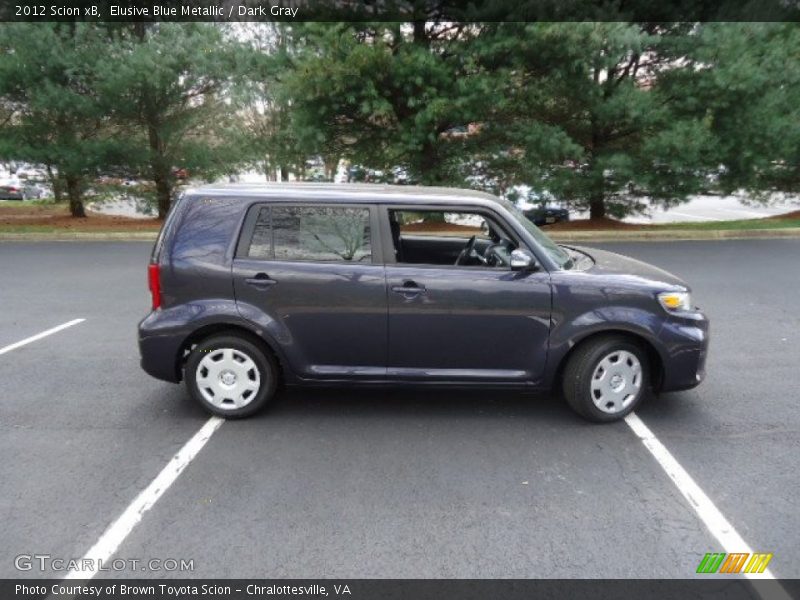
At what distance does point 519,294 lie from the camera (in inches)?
152

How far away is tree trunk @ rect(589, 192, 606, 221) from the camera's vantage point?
50.7 ft

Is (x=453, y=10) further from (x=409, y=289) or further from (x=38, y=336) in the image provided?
(x=409, y=289)

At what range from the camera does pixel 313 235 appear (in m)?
3.97

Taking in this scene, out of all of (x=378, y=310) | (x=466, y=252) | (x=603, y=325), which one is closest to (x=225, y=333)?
(x=378, y=310)

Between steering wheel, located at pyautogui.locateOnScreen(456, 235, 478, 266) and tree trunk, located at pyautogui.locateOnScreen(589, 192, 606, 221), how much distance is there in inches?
463

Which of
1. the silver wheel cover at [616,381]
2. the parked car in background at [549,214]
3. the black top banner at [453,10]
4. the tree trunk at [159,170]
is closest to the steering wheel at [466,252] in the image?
the silver wheel cover at [616,381]

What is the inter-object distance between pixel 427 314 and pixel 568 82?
1145 cm

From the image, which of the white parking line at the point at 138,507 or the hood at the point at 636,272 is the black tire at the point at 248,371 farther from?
the hood at the point at 636,272

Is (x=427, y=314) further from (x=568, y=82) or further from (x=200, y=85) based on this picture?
(x=200, y=85)

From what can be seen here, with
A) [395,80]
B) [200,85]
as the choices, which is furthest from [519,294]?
[200,85]

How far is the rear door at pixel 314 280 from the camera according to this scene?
12.8ft

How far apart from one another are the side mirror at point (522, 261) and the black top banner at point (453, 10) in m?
10.1

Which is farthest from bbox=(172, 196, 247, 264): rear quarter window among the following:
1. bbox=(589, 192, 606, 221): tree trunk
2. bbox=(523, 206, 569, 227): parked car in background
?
bbox=(589, 192, 606, 221): tree trunk

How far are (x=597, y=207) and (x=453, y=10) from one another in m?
6.63
